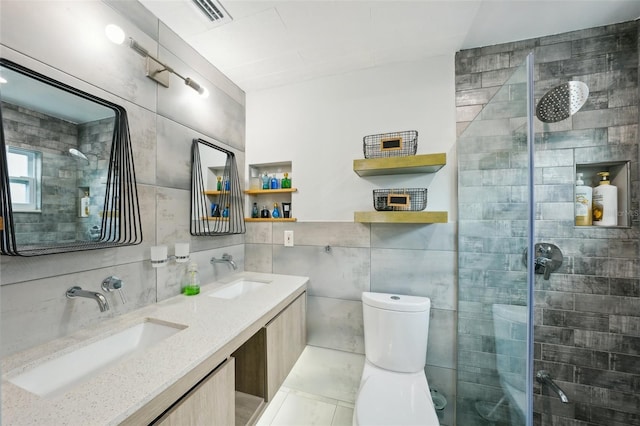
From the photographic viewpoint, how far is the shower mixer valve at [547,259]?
134 cm

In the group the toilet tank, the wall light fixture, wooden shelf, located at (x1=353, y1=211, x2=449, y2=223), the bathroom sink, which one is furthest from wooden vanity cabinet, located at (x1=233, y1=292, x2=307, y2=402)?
the wall light fixture

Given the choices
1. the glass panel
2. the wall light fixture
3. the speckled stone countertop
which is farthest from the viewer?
the wall light fixture

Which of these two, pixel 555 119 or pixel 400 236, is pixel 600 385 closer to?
pixel 400 236

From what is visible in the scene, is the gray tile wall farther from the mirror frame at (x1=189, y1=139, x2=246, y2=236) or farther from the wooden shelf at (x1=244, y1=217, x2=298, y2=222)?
the wooden shelf at (x1=244, y1=217, x2=298, y2=222)

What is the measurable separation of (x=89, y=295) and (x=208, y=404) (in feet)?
2.01

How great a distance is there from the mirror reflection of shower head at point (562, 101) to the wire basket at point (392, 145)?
70 centimetres

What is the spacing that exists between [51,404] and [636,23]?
114 inches

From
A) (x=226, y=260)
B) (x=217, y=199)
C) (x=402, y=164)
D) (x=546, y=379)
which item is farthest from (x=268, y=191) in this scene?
(x=546, y=379)

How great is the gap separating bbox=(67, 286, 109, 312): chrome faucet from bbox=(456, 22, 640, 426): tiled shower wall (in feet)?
5.48

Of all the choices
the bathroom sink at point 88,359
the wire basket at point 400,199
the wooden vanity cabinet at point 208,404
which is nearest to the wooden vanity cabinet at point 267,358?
the wooden vanity cabinet at point 208,404

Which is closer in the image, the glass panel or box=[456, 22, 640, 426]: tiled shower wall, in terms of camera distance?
the glass panel

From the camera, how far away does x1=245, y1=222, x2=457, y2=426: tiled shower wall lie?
5.02 feet

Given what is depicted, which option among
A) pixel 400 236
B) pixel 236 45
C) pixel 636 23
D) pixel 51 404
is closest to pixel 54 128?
pixel 51 404

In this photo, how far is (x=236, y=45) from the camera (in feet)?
4.90
